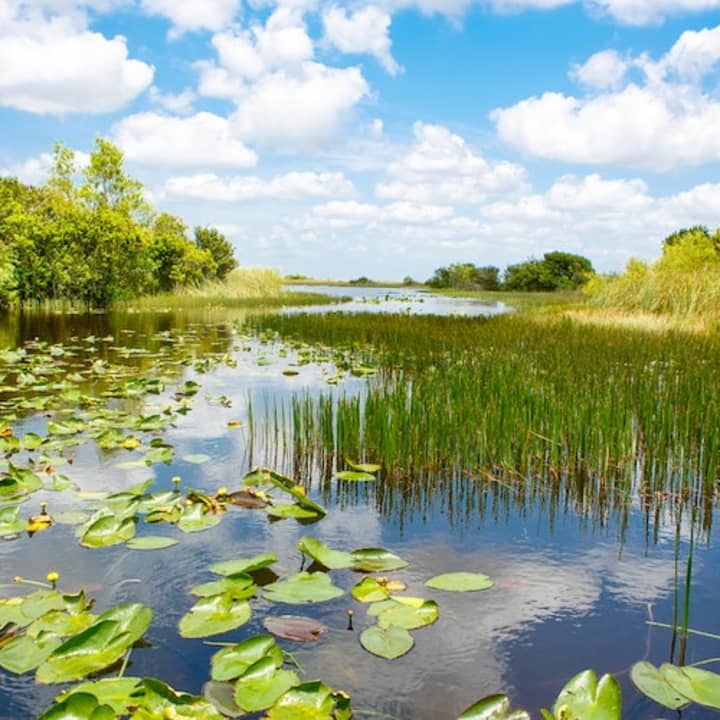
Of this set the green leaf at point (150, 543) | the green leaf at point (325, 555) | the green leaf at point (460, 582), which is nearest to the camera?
the green leaf at point (460, 582)

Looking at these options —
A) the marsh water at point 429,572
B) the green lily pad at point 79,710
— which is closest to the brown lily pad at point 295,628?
the marsh water at point 429,572

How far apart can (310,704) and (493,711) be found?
506 mm

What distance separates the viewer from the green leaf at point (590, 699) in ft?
6.08

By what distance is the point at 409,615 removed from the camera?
95.3 inches

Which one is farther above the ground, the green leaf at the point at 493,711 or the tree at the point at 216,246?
the tree at the point at 216,246

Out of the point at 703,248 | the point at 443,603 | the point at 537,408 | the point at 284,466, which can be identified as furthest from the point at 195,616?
the point at 703,248

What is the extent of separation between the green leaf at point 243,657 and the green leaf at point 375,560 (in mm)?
779

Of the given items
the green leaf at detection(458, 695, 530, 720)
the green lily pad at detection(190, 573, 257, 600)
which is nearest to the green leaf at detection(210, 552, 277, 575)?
the green lily pad at detection(190, 573, 257, 600)

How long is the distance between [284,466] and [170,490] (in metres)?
0.86

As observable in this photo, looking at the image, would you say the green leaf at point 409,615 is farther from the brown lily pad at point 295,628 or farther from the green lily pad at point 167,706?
the green lily pad at point 167,706

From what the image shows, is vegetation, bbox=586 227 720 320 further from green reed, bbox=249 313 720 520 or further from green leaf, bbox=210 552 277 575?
green leaf, bbox=210 552 277 575

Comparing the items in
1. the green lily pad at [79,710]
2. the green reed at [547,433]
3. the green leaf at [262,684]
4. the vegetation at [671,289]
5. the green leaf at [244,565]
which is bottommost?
the green leaf at [262,684]

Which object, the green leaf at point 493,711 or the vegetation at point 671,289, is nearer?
the green leaf at point 493,711

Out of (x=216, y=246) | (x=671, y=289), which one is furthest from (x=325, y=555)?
(x=216, y=246)
